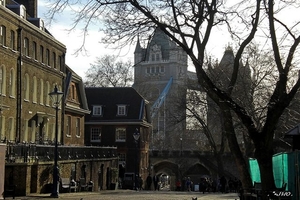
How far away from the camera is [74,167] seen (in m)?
39.3

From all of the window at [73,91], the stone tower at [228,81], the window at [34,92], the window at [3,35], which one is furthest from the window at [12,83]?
the window at [73,91]

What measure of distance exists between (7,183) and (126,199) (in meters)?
5.52

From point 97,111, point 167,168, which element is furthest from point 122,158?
point 167,168

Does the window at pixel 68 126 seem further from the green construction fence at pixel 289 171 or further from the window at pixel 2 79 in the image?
the green construction fence at pixel 289 171

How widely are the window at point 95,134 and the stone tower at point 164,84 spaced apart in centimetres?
778

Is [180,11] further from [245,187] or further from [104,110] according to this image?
[104,110]

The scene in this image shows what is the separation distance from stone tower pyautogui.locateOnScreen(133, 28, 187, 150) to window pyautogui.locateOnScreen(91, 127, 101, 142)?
778 cm

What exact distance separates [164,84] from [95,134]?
116m

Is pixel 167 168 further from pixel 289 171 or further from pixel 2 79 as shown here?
pixel 289 171

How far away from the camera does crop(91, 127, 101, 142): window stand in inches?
2692

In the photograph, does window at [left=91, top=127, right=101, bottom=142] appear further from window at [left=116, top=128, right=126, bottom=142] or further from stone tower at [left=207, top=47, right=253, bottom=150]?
stone tower at [left=207, top=47, right=253, bottom=150]

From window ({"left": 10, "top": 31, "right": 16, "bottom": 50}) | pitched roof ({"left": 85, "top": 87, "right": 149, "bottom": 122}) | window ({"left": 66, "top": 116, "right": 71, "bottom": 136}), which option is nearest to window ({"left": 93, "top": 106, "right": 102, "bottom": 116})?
pitched roof ({"left": 85, "top": 87, "right": 149, "bottom": 122})

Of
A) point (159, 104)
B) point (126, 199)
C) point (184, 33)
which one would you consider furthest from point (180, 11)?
point (159, 104)

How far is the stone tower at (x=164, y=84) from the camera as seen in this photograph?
70.8 ft
